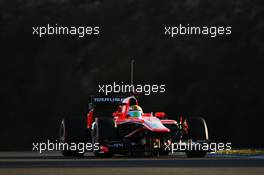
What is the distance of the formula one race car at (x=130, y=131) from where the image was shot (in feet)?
112

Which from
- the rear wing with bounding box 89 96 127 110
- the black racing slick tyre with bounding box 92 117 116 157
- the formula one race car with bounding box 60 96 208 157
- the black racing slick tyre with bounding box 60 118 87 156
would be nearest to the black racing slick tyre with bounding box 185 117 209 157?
the formula one race car with bounding box 60 96 208 157

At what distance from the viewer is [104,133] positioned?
34.5 metres

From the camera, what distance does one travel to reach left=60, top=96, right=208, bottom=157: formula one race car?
34250 millimetres

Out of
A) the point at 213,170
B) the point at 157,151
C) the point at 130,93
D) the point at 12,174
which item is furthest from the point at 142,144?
the point at 12,174

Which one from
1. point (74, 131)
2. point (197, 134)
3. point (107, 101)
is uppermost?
point (107, 101)

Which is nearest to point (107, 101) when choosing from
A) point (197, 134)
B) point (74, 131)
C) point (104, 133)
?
point (74, 131)

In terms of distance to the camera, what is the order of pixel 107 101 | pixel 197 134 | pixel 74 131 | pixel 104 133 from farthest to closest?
Answer: pixel 74 131 → pixel 107 101 → pixel 197 134 → pixel 104 133

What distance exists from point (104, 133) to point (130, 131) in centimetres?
172

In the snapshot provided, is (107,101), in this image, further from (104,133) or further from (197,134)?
(197,134)

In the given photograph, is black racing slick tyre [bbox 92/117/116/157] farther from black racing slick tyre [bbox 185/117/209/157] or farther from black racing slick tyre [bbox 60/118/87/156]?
black racing slick tyre [bbox 185/117/209/157]

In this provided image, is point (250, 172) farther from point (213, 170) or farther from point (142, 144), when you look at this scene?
point (142, 144)

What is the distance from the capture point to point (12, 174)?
2156 centimetres

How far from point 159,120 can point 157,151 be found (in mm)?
1834

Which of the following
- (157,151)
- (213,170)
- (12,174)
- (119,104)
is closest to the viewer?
(12,174)
